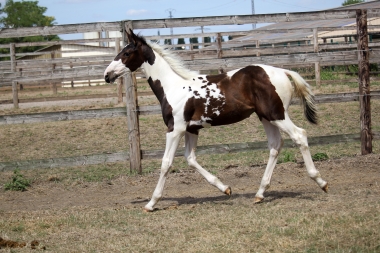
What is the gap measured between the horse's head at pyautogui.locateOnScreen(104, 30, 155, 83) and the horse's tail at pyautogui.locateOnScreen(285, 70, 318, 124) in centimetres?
190

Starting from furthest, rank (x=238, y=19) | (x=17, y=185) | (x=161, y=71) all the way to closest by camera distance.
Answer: (x=238, y=19) → (x=17, y=185) → (x=161, y=71)

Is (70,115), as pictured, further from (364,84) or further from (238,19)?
(364,84)

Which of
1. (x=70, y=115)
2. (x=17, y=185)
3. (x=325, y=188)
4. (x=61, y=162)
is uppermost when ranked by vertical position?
(x=70, y=115)

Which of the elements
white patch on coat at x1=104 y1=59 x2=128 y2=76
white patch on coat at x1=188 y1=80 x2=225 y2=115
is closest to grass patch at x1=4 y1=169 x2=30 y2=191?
white patch on coat at x1=104 y1=59 x2=128 y2=76

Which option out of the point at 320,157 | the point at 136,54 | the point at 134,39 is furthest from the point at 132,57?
the point at 320,157

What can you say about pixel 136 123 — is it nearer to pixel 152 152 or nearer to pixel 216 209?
pixel 152 152

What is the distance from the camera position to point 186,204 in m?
7.45

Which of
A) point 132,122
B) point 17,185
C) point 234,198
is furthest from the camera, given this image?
point 132,122

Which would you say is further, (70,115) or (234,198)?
(70,115)

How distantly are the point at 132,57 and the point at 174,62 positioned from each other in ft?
1.88

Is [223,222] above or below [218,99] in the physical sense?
below

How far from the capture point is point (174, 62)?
25.3 ft

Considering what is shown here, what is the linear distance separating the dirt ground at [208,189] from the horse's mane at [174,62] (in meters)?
1.70

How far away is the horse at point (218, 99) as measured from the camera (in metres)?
7.09
